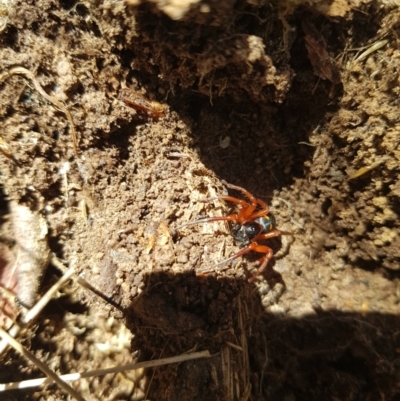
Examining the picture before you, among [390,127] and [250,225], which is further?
[250,225]

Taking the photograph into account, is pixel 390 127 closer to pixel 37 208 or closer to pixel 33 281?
pixel 37 208

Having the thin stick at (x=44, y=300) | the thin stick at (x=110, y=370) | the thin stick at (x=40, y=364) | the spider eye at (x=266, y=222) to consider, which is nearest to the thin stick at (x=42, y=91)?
the thin stick at (x=44, y=300)

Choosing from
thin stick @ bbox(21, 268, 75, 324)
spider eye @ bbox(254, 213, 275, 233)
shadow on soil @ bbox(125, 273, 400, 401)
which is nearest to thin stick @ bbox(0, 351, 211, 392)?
shadow on soil @ bbox(125, 273, 400, 401)

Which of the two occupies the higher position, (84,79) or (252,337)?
(84,79)

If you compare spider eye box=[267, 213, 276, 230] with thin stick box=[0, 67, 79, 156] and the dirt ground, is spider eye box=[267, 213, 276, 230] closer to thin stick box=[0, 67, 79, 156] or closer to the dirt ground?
the dirt ground

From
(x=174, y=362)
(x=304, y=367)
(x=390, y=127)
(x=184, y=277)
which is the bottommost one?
(x=304, y=367)

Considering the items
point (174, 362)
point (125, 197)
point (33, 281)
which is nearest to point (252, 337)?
point (174, 362)

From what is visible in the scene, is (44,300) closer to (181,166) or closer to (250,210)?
(181,166)
